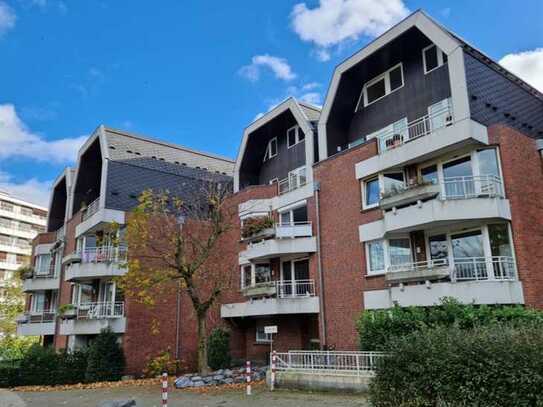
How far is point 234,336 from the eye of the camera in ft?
81.2

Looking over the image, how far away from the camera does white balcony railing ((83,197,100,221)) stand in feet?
83.5

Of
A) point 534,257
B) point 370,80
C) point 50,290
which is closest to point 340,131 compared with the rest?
point 370,80

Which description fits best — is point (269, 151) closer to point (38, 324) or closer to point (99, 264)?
point (99, 264)

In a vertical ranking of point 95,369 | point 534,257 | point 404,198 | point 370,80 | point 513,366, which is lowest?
point 95,369

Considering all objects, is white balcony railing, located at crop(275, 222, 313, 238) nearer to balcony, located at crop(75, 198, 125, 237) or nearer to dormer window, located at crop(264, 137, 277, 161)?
dormer window, located at crop(264, 137, 277, 161)

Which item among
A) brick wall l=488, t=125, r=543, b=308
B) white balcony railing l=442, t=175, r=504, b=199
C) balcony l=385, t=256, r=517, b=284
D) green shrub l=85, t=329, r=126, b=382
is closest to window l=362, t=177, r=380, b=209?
white balcony railing l=442, t=175, r=504, b=199

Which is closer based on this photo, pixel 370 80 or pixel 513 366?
pixel 513 366

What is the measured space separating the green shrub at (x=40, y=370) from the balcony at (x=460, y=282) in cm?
1624

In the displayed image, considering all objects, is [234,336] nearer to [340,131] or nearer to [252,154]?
[252,154]

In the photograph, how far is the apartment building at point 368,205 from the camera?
15.3 metres

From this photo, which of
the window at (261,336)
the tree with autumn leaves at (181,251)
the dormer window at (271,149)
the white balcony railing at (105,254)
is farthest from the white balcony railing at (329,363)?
the dormer window at (271,149)

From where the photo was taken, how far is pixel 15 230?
65.4 meters

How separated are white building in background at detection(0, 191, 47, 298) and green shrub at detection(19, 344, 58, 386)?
147 feet

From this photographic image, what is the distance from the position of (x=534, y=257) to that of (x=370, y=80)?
10601 mm
